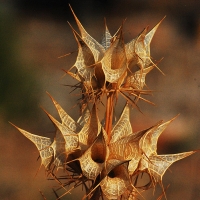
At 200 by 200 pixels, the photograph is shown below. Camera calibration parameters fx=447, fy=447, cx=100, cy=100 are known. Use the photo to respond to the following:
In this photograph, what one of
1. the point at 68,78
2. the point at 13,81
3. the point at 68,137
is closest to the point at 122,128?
the point at 68,137

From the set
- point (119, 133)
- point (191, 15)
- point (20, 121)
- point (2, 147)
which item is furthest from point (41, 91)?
point (119, 133)

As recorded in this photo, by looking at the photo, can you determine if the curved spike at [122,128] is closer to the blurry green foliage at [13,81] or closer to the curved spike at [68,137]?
the curved spike at [68,137]

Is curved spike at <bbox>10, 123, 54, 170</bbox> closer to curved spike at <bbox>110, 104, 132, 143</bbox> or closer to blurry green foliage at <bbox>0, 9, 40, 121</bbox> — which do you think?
curved spike at <bbox>110, 104, 132, 143</bbox>

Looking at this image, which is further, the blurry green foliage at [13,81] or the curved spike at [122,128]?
the blurry green foliage at [13,81]

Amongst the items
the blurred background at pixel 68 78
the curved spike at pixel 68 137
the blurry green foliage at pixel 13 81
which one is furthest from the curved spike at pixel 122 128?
the blurry green foliage at pixel 13 81

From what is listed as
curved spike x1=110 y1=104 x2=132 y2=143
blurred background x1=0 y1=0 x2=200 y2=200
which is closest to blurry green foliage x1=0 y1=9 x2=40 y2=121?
blurred background x1=0 y1=0 x2=200 y2=200

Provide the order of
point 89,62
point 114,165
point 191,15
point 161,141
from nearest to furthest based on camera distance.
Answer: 1. point 114,165
2. point 89,62
3. point 161,141
4. point 191,15

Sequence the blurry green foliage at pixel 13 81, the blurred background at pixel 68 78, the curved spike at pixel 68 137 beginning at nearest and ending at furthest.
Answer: the curved spike at pixel 68 137
the blurred background at pixel 68 78
the blurry green foliage at pixel 13 81

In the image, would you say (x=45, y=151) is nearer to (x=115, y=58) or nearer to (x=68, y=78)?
(x=115, y=58)

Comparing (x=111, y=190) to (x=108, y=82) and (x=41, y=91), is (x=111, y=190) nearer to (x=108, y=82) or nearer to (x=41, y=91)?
(x=108, y=82)
